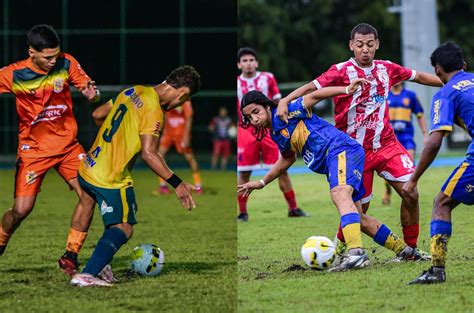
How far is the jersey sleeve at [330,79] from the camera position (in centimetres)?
780

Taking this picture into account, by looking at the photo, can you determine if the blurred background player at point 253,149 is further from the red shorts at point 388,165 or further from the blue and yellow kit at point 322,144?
the blue and yellow kit at point 322,144

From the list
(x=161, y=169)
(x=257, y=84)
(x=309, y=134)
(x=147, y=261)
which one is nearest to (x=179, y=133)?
(x=257, y=84)

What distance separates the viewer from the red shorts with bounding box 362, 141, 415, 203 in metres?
7.84

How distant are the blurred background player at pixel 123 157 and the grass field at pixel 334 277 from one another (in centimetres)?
99

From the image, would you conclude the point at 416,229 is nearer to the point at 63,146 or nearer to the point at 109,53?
the point at 63,146

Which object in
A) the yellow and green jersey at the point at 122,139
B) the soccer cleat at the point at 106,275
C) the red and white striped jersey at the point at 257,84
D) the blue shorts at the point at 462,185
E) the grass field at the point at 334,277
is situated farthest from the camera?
the red and white striped jersey at the point at 257,84

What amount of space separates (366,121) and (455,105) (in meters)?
1.61

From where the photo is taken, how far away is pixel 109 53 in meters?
26.5

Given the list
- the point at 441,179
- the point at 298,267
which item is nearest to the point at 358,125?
the point at 298,267

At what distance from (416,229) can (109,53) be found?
1958cm

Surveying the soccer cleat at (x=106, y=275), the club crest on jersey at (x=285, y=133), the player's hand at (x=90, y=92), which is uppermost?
the player's hand at (x=90, y=92)

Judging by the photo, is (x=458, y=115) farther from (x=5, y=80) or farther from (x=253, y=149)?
(x=253, y=149)

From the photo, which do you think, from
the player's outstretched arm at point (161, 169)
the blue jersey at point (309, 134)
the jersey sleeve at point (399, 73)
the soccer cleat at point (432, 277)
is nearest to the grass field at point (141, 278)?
the player's outstretched arm at point (161, 169)

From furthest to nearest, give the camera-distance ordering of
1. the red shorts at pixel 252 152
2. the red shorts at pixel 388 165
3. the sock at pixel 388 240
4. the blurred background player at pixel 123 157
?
1. the red shorts at pixel 252 152
2. the red shorts at pixel 388 165
3. the sock at pixel 388 240
4. the blurred background player at pixel 123 157
